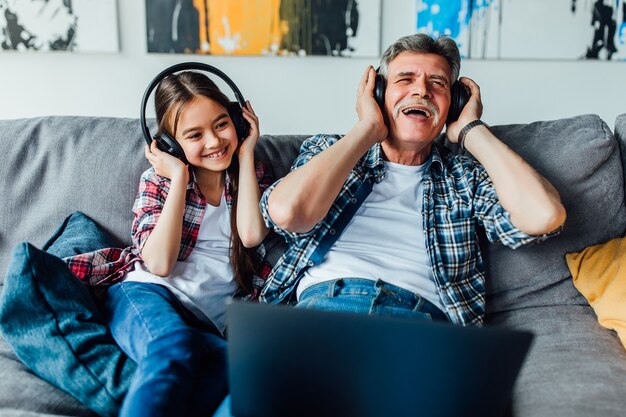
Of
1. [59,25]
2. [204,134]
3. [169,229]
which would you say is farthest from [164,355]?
[59,25]

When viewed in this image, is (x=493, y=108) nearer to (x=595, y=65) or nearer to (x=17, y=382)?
(x=595, y=65)

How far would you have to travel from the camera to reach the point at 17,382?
106cm

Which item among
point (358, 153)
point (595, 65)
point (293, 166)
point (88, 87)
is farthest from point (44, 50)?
point (595, 65)

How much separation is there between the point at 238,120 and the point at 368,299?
23.4 inches

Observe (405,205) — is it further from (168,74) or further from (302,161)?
(168,74)

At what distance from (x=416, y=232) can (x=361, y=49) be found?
958mm

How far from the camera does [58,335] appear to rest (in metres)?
1.08

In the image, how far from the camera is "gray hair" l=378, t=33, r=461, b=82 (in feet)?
4.74

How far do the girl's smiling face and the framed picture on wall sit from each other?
2.34 ft

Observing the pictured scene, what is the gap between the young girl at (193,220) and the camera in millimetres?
1301

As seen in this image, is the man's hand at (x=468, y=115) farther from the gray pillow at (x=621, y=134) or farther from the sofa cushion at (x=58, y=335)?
the sofa cushion at (x=58, y=335)

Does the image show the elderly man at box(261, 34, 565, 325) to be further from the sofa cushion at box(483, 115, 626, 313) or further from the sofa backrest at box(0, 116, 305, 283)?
the sofa backrest at box(0, 116, 305, 283)

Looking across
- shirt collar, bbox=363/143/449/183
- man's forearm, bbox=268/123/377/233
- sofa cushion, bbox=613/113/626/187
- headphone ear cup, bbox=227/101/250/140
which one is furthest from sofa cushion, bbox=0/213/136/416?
sofa cushion, bbox=613/113/626/187

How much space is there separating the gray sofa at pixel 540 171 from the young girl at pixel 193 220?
127mm
